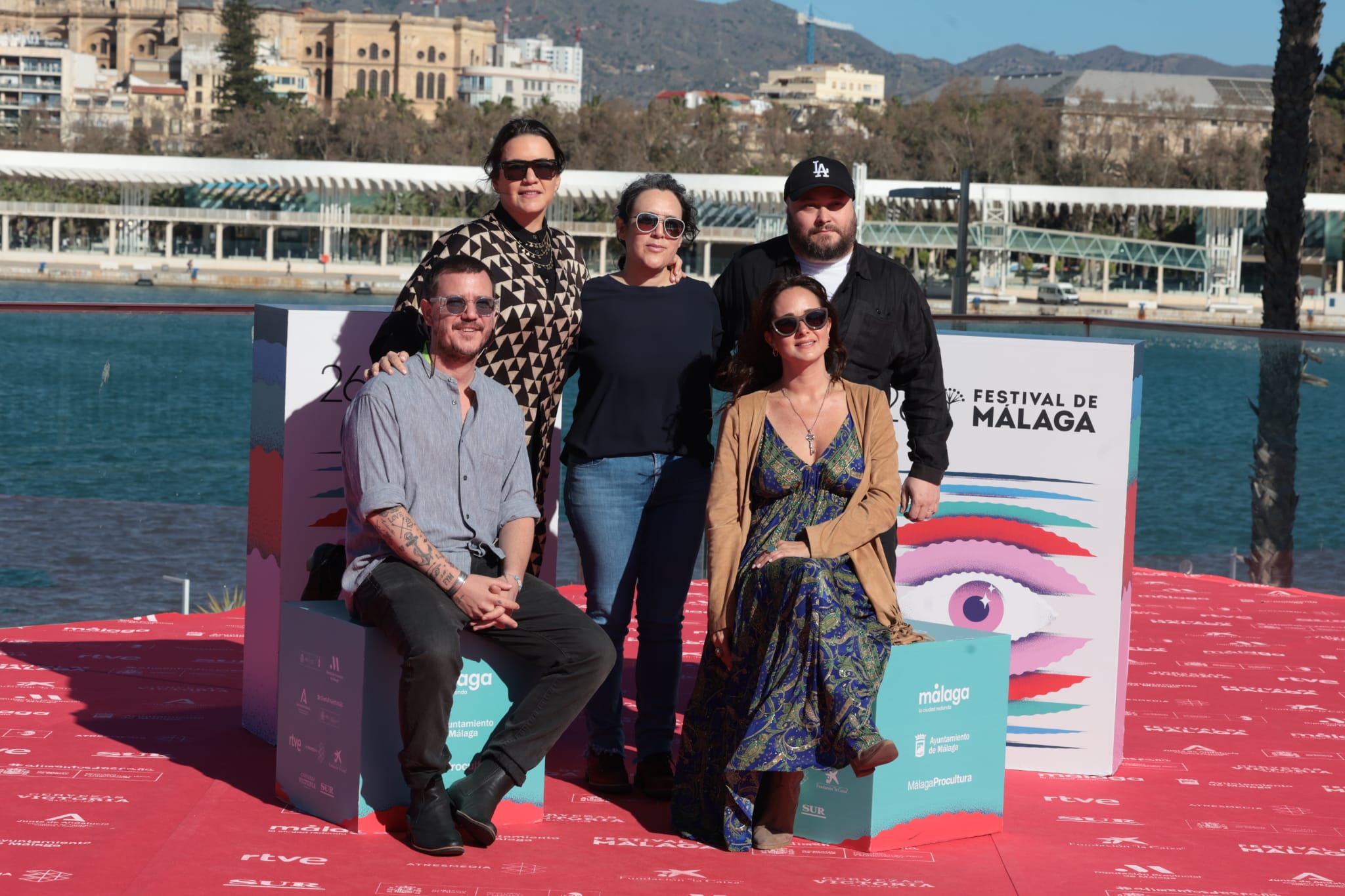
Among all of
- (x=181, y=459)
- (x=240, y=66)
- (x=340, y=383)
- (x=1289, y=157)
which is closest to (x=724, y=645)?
(x=340, y=383)

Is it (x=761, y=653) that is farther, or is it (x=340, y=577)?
(x=340, y=577)

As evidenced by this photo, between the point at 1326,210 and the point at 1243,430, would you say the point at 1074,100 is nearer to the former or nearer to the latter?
the point at 1326,210

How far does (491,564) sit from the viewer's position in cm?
321

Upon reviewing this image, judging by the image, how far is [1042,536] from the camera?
394cm

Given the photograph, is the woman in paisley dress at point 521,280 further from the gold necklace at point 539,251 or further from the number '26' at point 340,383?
the number '26' at point 340,383

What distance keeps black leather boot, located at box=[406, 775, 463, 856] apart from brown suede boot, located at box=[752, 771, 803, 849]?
24.1 inches

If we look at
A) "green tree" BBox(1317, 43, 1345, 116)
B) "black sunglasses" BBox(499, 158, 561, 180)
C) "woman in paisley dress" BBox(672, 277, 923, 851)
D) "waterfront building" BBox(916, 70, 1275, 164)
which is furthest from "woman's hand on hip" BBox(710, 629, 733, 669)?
"waterfront building" BBox(916, 70, 1275, 164)

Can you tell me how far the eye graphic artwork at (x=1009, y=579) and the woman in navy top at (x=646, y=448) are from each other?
82cm

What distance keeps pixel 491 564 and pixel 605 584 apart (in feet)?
0.99

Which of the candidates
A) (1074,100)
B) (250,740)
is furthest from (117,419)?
(1074,100)

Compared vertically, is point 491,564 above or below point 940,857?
above

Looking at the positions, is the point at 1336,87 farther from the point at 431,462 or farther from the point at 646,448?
the point at 431,462

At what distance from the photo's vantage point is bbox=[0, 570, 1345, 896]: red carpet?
290cm

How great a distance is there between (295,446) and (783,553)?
133cm
